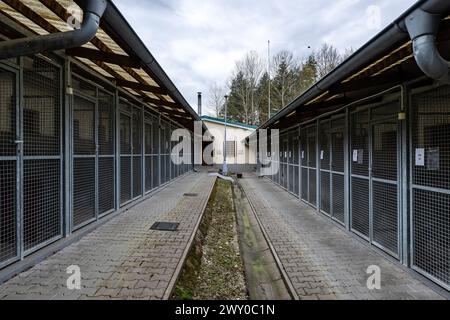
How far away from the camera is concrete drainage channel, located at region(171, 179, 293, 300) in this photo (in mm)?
2891

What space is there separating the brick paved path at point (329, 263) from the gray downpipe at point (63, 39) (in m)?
3.04

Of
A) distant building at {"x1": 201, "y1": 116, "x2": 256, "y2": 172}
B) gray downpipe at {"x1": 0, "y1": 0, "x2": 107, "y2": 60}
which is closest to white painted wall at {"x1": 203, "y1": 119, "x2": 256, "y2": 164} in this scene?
distant building at {"x1": 201, "y1": 116, "x2": 256, "y2": 172}

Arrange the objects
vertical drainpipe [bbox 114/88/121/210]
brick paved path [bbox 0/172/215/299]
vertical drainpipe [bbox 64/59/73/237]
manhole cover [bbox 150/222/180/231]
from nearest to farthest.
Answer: brick paved path [bbox 0/172/215/299] < vertical drainpipe [bbox 64/59/73/237] < manhole cover [bbox 150/222/180/231] < vertical drainpipe [bbox 114/88/121/210]

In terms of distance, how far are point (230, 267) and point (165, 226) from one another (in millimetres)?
1505

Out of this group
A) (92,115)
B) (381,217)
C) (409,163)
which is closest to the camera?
(409,163)

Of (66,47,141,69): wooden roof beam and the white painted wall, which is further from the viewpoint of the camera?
the white painted wall

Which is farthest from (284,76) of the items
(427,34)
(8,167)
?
(8,167)

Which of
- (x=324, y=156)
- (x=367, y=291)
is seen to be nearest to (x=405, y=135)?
(x=367, y=291)

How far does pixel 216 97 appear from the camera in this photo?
32.9 meters

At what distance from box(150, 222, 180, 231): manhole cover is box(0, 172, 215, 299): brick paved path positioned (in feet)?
0.32

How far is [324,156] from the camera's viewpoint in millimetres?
5805

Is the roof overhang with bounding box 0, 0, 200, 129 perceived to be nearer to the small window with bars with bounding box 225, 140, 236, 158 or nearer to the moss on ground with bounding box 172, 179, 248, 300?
the moss on ground with bounding box 172, 179, 248, 300
